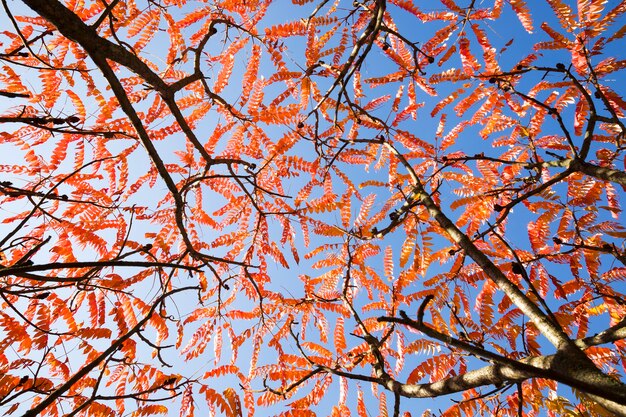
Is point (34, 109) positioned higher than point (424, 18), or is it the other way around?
point (424, 18)

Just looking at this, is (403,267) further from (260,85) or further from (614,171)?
(260,85)

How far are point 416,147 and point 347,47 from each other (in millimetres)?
1780

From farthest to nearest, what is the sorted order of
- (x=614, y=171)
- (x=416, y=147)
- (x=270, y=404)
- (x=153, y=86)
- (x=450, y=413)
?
(x=416, y=147), (x=270, y=404), (x=450, y=413), (x=153, y=86), (x=614, y=171)

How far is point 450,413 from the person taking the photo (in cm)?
398

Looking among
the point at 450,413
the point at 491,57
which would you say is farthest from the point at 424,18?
the point at 450,413

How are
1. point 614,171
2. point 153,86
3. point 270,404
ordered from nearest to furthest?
1. point 614,171
2. point 153,86
3. point 270,404

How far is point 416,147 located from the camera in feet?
17.5

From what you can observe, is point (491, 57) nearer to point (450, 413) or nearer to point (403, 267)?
point (403, 267)

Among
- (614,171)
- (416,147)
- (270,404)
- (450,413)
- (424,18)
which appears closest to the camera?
(614,171)

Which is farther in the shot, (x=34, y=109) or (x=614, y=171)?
(x=34, y=109)

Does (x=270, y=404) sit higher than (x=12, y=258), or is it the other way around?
(x=12, y=258)

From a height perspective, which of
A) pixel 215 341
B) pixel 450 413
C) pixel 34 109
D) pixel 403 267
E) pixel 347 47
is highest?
pixel 347 47

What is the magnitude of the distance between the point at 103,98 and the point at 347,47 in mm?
3040

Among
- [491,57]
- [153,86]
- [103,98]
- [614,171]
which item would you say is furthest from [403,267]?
[103,98]
